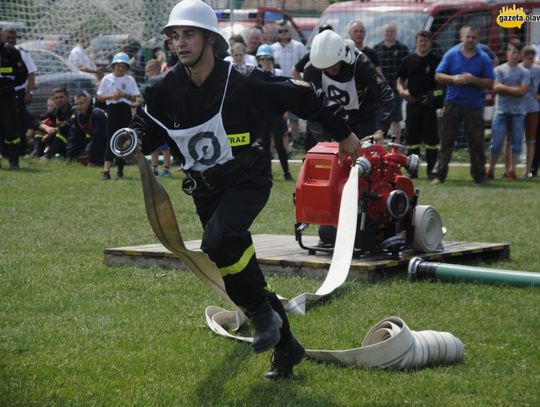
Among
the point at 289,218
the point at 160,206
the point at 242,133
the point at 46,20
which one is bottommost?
the point at 289,218

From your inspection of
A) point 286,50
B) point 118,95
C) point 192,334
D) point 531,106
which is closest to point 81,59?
point 286,50

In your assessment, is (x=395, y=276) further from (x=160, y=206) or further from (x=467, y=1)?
(x=467, y=1)

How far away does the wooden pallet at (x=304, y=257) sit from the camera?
8.05m

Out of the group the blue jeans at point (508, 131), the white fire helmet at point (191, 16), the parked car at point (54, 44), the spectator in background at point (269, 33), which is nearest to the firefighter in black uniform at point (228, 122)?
the white fire helmet at point (191, 16)

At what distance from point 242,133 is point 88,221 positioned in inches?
260

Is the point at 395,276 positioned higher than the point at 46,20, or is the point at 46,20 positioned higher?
the point at 46,20

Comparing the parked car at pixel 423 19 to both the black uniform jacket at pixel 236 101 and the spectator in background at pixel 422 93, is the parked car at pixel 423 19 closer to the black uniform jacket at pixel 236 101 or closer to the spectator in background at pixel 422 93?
the spectator in background at pixel 422 93

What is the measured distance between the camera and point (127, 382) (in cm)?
527

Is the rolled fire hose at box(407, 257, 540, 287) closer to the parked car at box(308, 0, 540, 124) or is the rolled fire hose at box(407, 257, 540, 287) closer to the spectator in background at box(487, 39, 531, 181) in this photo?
the spectator in background at box(487, 39, 531, 181)

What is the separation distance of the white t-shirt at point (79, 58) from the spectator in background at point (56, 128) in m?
1.17

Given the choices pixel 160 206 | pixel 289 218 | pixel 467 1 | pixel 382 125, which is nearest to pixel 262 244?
pixel 382 125

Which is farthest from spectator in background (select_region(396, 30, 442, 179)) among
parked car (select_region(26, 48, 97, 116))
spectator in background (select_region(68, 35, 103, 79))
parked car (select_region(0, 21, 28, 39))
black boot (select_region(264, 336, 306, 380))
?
black boot (select_region(264, 336, 306, 380))

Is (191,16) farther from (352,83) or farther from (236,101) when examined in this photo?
(352,83)

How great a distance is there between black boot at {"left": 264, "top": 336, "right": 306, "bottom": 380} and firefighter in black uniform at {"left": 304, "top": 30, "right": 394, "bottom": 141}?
3.70 meters
